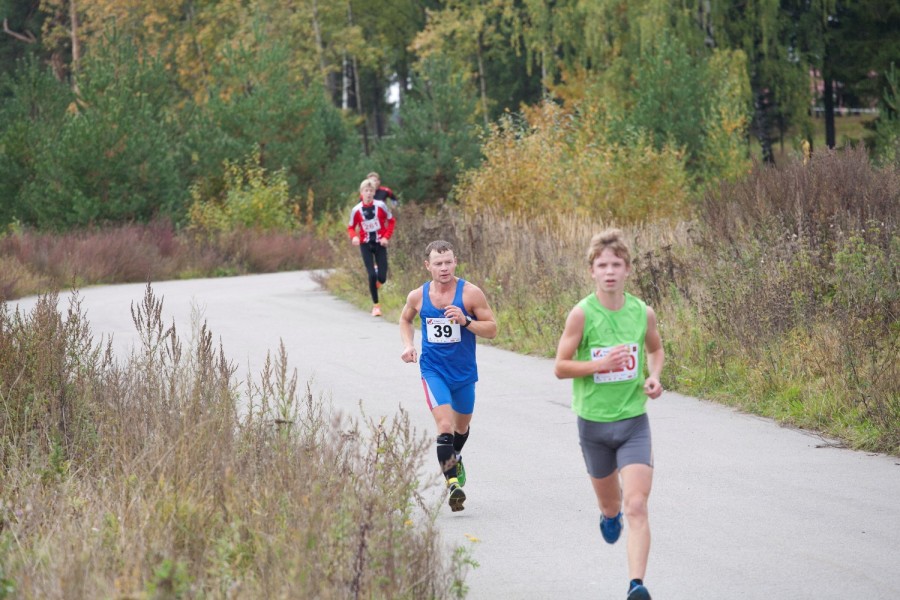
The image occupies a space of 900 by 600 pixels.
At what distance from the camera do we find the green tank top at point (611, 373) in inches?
237

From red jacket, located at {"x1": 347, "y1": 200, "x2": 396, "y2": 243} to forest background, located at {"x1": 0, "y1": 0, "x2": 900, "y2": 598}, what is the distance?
3.93ft

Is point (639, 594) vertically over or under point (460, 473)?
over

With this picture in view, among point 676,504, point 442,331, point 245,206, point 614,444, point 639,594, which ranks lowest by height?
point 676,504

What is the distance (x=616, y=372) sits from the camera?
6.03 metres

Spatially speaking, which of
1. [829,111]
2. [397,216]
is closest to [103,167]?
[397,216]

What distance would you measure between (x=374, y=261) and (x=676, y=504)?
13202mm

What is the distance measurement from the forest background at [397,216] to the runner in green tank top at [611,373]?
0.87 metres

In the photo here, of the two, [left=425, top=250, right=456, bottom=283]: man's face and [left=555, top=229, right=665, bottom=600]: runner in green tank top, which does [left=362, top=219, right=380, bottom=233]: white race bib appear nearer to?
[left=425, top=250, right=456, bottom=283]: man's face

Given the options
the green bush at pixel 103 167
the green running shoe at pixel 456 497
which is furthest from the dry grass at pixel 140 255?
the green running shoe at pixel 456 497

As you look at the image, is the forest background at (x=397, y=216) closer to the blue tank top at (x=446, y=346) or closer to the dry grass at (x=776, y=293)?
the dry grass at (x=776, y=293)

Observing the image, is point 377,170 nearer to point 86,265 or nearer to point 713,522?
point 86,265

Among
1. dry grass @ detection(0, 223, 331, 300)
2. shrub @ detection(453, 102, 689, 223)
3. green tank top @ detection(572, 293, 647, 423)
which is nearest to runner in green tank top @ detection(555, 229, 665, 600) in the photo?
green tank top @ detection(572, 293, 647, 423)

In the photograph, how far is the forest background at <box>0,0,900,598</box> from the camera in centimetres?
607

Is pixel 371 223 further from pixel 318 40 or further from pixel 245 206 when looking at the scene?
pixel 318 40
